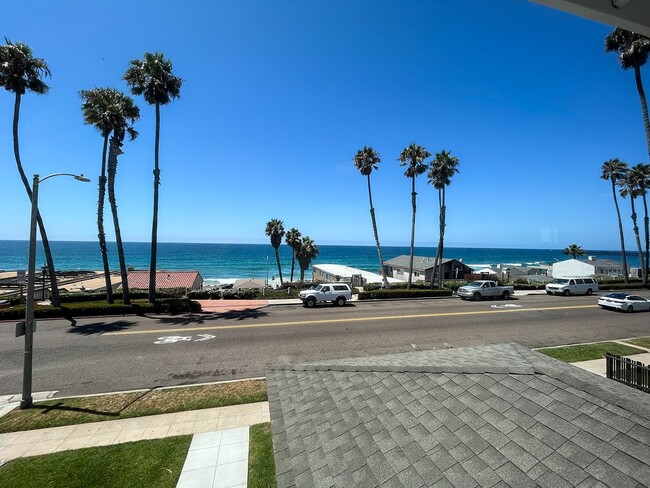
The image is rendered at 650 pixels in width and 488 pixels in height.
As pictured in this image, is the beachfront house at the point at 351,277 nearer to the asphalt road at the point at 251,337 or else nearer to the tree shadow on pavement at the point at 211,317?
the asphalt road at the point at 251,337

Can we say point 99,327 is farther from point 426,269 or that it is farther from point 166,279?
point 426,269

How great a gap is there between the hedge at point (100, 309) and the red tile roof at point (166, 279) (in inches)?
749

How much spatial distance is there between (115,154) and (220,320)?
55.0 feet

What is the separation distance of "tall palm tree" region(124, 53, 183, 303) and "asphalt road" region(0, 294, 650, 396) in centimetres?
744

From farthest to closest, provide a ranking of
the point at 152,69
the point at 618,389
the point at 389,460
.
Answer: the point at 152,69 → the point at 618,389 → the point at 389,460

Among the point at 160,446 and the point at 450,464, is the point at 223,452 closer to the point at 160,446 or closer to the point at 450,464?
the point at 160,446

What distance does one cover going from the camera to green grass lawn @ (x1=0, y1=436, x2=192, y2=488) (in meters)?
6.23

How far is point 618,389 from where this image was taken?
4.20m

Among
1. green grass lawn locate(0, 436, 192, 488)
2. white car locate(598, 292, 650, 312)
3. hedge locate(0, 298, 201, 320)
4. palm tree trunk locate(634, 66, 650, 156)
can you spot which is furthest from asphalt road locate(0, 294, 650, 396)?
palm tree trunk locate(634, 66, 650, 156)

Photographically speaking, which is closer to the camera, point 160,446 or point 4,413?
point 160,446

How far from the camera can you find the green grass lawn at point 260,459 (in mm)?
6148

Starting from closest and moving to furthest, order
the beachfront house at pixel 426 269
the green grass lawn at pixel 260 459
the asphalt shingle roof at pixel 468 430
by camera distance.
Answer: the asphalt shingle roof at pixel 468 430
the green grass lawn at pixel 260 459
the beachfront house at pixel 426 269

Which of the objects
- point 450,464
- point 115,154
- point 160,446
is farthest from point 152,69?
point 450,464

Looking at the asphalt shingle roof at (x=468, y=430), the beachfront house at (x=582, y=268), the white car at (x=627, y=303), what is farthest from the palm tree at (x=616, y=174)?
the asphalt shingle roof at (x=468, y=430)
